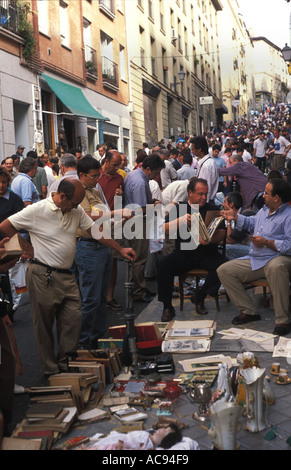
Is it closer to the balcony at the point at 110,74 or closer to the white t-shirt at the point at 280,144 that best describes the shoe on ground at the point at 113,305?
the white t-shirt at the point at 280,144

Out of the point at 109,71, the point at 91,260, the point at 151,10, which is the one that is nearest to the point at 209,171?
the point at 91,260

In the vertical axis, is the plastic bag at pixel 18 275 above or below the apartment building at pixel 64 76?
below

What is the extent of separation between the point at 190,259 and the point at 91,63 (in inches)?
670

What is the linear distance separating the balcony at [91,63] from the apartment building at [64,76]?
39 mm

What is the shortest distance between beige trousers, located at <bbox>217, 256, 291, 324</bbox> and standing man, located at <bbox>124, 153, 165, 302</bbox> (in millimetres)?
1536

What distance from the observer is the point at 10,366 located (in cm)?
418

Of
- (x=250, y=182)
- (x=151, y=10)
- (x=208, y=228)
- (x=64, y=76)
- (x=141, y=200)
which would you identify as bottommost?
(x=208, y=228)

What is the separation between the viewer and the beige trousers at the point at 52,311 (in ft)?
16.3

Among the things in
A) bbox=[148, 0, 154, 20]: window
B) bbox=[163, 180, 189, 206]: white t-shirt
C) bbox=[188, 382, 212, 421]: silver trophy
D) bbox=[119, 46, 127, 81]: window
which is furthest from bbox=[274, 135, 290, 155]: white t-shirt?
bbox=[188, 382, 212, 421]: silver trophy

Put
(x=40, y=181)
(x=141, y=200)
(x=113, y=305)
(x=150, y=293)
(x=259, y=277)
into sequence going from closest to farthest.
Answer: (x=259, y=277) → (x=113, y=305) → (x=141, y=200) → (x=150, y=293) → (x=40, y=181)

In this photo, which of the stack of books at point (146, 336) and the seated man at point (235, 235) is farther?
the seated man at point (235, 235)

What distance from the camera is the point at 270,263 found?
243 inches

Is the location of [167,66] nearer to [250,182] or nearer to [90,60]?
[90,60]

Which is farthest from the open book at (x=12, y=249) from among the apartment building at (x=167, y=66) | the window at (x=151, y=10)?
the window at (x=151, y=10)
